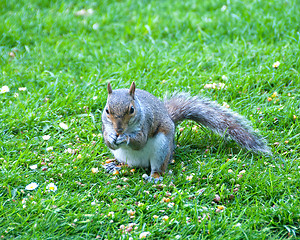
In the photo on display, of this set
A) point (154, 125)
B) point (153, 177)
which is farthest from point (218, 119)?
point (153, 177)

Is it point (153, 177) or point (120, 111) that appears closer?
point (120, 111)

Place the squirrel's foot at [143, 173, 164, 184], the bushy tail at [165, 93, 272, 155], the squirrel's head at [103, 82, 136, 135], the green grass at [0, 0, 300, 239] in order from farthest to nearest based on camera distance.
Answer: the bushy tail at [165, 93, 272, 155] < the squirrel's foot at [143, 173, 164, 184] < the squirrel's head at [103, 82, 136, 135] < the green grass at [0, 0, 300, 239]

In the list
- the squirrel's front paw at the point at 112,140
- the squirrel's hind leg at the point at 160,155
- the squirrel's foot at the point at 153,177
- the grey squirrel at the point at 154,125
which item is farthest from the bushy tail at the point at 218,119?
the squirrel's front paw at the point at 112,140

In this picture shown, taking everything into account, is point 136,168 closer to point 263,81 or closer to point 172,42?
point 263,81

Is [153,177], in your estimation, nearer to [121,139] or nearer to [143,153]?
[143,153]

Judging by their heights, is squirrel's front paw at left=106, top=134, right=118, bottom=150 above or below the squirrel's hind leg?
above

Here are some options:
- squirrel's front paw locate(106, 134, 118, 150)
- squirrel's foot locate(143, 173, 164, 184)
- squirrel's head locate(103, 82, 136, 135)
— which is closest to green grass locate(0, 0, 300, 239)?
squirrel's foot locate(143, 173, 164, 184)

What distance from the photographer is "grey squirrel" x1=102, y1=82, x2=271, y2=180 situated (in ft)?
7.17

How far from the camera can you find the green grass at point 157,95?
200cm

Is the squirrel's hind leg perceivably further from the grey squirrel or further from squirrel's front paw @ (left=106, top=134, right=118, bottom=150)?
squirrel's front paw @ (left=106, top=134, right=118, bottom=150)

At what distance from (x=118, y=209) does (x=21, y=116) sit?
1.15 metres

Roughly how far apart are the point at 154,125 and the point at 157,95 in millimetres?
788

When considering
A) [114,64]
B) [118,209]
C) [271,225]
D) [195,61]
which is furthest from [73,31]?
[271,225]

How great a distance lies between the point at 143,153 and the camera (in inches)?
94.0
